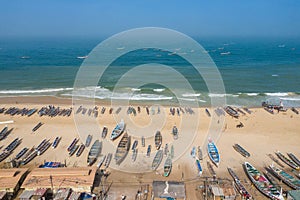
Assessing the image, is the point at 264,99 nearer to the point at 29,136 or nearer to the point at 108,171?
the point at 108,171

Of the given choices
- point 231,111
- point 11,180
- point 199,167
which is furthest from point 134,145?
point 231,111

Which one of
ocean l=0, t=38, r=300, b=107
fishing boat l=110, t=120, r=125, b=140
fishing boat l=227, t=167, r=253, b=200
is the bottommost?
fishing boat l=227, t=167, r=253, b=200

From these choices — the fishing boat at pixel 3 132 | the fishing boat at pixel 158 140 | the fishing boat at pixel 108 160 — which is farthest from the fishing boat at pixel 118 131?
the fishing boat at pixel 3 132

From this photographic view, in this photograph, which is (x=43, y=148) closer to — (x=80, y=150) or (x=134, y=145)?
(x=80, y=150)

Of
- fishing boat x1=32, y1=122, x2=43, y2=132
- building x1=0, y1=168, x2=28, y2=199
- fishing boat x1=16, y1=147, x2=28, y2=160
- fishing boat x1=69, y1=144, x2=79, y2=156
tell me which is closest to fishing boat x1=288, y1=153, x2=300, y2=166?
fishing boat x1=69, y1=144, x2=79, y2=156

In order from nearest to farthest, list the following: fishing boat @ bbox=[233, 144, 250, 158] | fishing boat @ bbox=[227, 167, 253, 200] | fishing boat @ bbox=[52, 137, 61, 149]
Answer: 1. fishing boat @ bbox=[227, 167, 253, 200]
2. fishing boat @ bbox=[233, 144, 250, 158]
3. fishing boat @ bbox=[52, 137, 61, 149]

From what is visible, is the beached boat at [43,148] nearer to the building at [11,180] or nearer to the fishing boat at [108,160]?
the building at [11,180]

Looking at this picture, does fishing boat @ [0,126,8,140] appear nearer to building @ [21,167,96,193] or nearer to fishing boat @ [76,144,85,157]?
fishing boat @ [76,144,85,157]
